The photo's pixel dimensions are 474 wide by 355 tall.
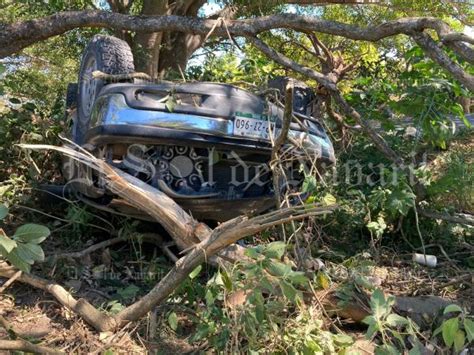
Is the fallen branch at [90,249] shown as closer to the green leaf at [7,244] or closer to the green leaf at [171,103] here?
the green leaf at [171,103]

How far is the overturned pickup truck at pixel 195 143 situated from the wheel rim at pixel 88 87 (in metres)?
0.09

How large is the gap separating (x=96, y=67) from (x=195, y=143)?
1336 mm

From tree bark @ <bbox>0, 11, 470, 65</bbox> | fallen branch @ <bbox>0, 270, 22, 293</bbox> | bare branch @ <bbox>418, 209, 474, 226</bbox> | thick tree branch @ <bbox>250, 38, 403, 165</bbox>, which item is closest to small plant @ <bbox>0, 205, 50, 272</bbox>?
fallen branch @ <bbox>0, 270, 22, 293</bbox>

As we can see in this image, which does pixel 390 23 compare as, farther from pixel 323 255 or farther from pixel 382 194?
pixel 323 255

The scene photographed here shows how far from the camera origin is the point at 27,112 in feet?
17.0

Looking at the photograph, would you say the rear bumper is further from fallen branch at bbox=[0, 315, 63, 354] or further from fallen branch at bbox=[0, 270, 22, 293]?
fallen branch at bbox=[0, 315, 63, 354]

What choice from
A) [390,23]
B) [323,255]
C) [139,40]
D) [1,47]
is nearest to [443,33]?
[390,23]

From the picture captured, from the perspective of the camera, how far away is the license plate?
11.4ft

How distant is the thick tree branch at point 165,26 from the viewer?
16.3 feet

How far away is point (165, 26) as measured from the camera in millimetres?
5559

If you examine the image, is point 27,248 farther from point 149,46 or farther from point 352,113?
point 149,46

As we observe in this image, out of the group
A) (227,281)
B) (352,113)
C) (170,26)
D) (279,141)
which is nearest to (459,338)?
(227,281)

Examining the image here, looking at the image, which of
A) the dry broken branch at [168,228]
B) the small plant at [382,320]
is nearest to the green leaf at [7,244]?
the dry broken branch at [168,228]

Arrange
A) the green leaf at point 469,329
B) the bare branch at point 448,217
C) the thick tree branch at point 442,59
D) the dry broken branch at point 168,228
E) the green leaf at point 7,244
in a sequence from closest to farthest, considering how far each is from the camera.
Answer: the green leaf at point 7,244
the green leaf at point 469,329
the dry broken branch at point 168,228
the thick tree branch at point 442,59
the bare branch at point 448,217
